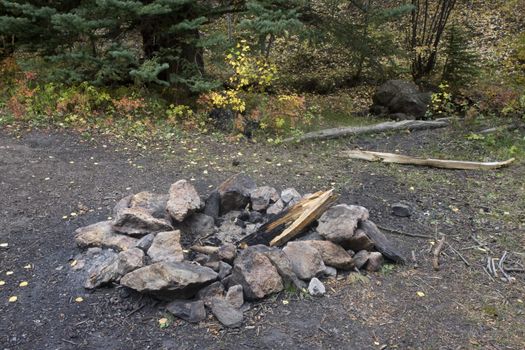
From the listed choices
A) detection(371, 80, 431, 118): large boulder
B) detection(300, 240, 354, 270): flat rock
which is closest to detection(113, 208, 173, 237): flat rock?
detection(300, 240, 354, 270): flat rock

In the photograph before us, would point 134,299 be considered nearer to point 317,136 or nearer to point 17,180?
point 17,180

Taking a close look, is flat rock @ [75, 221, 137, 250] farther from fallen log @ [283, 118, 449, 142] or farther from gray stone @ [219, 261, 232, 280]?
fallen log @ [283, 118, 449, 142]

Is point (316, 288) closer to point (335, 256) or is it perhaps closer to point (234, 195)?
point (335, 256)

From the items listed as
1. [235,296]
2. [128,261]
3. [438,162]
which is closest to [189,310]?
[235,296]

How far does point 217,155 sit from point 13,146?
10.3ft

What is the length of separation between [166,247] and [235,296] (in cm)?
80

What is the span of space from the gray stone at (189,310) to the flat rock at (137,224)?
3.12 ft

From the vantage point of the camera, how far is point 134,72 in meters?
7.62

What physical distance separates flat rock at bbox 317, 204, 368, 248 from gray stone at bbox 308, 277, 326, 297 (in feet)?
1.59

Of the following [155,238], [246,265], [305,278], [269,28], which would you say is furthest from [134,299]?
[269,28]

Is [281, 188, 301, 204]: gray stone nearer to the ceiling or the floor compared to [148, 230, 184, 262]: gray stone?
nearer to the ceiling

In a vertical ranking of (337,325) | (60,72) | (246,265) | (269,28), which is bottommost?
(337,325)

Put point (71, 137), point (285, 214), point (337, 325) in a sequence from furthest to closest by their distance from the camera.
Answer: point (71, 137) < point (285, 214) < point (337, 325)

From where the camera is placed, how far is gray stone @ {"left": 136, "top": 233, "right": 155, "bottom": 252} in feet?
13.5
